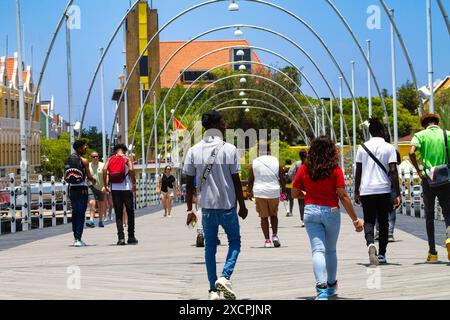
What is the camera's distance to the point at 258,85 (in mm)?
108312

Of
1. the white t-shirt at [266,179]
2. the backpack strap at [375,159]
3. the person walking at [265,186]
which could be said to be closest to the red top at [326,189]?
the backpack strap at [375,159]

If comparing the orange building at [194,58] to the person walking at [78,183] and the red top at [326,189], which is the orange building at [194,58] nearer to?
the person walking at [78,183]

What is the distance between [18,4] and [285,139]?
78872 millimetres

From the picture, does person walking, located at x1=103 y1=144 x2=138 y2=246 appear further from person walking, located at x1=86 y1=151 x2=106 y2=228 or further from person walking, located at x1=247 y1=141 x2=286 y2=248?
person walking, located at x1=86 y1=151 x2=106 y2=228

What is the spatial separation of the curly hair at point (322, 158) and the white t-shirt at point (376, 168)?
3558 mm

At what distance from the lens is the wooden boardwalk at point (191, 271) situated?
11453 millimetres

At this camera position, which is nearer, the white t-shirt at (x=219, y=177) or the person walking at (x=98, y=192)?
the white t-shirt at (x=219, y=177)

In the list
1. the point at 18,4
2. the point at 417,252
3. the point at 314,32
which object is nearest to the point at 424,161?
the point at 417,252

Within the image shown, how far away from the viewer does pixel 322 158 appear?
11117 millimetres

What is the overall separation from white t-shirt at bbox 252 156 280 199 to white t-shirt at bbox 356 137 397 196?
4981 millimetres

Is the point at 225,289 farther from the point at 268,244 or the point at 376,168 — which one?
the point at 268,244

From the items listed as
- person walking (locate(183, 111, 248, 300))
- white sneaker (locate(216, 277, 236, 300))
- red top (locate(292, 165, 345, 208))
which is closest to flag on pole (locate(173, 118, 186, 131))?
person walking (locate(183, 111, 248, 300))

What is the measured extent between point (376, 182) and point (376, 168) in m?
0.20
